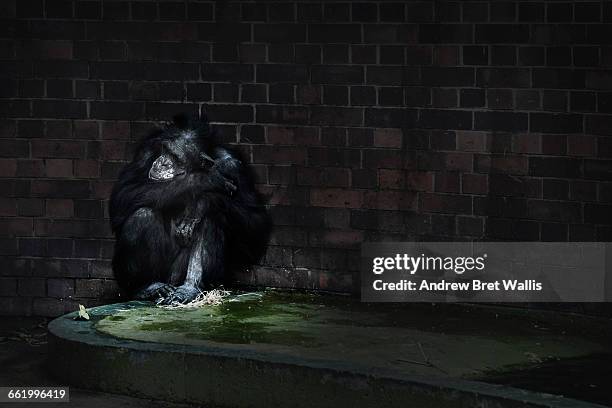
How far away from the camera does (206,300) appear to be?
939cm

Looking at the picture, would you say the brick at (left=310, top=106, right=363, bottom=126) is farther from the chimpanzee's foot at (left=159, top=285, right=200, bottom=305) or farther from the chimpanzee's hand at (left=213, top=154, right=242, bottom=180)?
the chimpanzee's foot at (left=159, top=285, right=200, bottom=305)

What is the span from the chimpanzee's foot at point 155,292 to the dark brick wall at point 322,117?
1083mm

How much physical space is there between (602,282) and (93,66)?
4.30 m

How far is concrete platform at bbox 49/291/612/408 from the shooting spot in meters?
7.09

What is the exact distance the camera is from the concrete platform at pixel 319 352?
709 cm

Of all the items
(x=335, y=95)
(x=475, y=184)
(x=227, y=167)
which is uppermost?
(x=335, y=95)

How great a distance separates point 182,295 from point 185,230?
0.54m

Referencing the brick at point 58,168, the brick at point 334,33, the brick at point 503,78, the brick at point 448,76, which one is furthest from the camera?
the brick at point 58,168

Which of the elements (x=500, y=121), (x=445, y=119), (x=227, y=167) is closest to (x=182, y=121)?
(x=227, y=167)

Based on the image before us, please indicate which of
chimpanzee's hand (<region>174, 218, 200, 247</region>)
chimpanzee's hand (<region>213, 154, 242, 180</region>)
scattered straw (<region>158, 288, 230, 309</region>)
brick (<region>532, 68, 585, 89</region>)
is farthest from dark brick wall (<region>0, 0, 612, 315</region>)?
chimpanzee's hand (<region>174, 218, 200, 247</region>)

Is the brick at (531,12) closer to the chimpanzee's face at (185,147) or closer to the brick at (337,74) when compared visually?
the brick at (337,74)

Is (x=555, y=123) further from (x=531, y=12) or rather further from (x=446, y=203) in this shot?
(x=446, y=203)

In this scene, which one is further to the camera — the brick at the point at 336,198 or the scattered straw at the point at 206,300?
the brick at the point at 336,198

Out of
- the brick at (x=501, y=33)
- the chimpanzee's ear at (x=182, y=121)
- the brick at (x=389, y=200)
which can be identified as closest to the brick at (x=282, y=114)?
the chimpanzee's ear at (x=182, y=121)
